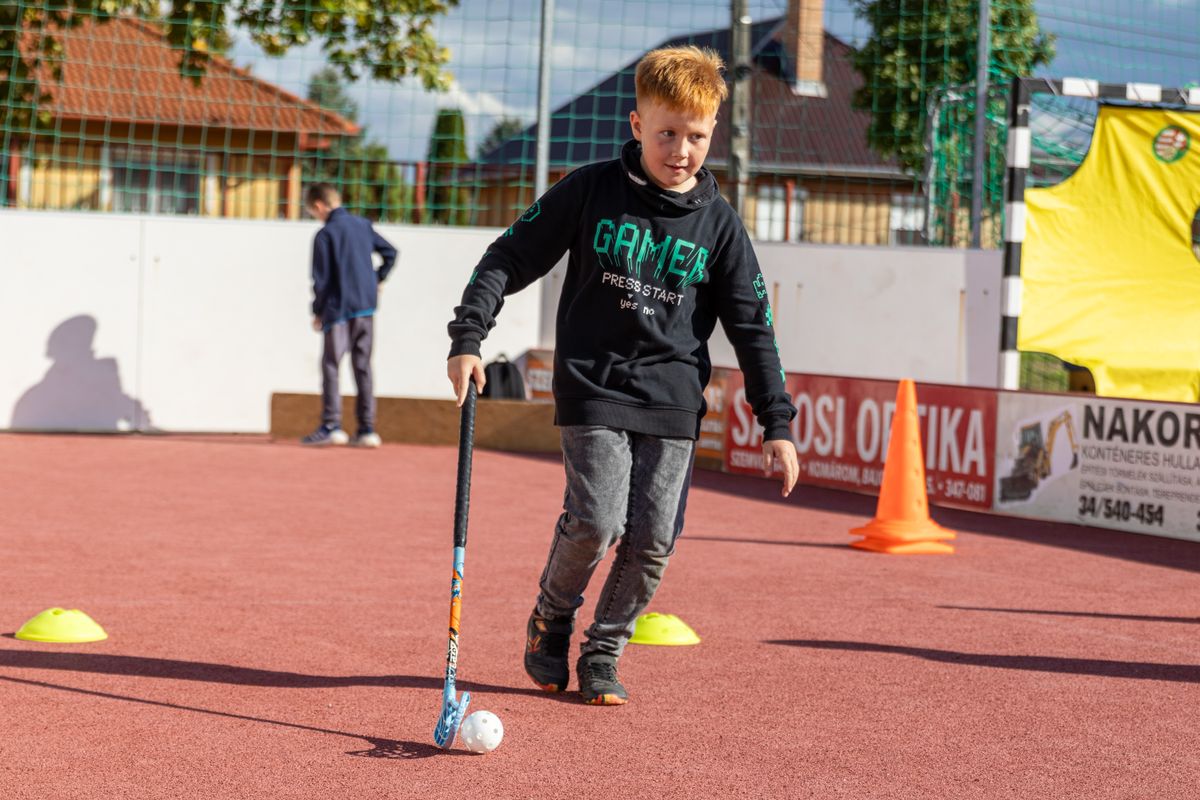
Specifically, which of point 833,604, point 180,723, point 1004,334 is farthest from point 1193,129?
point 180,723

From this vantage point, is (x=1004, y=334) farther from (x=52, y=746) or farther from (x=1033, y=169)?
(x=52, y=746)

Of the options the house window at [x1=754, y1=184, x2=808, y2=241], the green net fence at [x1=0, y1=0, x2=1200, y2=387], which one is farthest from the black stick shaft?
the house window at [x1=754, y1=184, x2=808, y2=241]

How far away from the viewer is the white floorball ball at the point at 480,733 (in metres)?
3.97

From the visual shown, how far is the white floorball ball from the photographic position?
3.97 meters

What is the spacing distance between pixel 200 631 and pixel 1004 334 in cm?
668

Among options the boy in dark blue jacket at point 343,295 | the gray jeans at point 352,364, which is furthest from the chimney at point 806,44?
the gray jeans at point 352,364

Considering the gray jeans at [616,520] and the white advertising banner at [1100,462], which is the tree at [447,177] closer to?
the white advertising banner at [1100,462]

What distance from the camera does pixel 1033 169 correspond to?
565 inches

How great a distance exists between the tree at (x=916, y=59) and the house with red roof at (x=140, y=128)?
189 inches

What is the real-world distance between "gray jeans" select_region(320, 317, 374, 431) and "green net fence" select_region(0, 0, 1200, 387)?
1.85 metres

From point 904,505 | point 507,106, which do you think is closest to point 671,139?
point 904,505

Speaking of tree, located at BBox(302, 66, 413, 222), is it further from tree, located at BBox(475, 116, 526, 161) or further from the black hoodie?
the black hoodie

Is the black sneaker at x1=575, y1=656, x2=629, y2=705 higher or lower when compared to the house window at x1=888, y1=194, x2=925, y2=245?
lower

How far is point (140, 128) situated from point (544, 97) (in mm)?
3715
